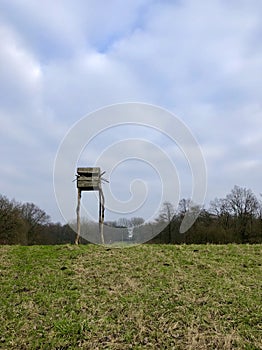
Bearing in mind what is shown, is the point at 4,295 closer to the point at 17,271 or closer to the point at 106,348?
the point at 17,271

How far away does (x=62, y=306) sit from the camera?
6.41 m

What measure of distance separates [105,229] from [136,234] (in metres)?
2.22

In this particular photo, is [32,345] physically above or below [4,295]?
below

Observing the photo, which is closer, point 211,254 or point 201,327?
point 201,327

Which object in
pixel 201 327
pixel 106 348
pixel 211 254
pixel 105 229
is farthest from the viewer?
pixel 105 229

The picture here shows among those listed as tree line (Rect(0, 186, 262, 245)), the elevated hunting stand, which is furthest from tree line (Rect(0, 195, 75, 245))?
the elevated hunting stand

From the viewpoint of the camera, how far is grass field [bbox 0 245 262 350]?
5363 millimetres

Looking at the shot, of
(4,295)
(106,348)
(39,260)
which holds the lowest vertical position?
(106,348)

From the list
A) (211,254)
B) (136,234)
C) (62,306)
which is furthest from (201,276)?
(136,234)

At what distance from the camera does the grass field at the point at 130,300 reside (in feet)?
17.6

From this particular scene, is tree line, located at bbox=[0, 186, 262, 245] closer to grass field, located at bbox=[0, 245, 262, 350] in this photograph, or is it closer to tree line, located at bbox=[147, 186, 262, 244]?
tree line, located at bbox=[147, 186, 262, 244]

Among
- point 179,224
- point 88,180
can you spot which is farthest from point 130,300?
point 179,224

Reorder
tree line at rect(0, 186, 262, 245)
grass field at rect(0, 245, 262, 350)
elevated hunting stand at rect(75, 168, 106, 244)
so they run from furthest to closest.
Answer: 1. tree line at rect(0, 186, 262, 245)
2. elevated hunting stand at rect(75, 168, 106, 244)
3. grass field at rect(0, 245, 262, 350)

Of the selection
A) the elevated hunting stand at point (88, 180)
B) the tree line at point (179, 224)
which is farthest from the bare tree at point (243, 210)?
the elevated hunting stand at point (88, 180)
